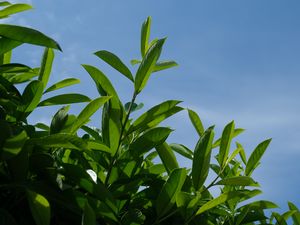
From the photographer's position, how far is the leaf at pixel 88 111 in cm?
153

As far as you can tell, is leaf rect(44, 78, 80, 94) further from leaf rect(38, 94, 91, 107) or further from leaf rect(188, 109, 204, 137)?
leaf rect(188, 109, 204, 137)

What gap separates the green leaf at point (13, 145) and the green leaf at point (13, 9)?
1.71 feet

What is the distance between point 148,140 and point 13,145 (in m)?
0.52

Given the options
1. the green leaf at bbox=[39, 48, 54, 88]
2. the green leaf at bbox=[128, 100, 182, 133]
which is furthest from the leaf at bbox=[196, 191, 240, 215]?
the green leaf at bbox=[39, 48, 54, 88]

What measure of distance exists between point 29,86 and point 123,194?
47cm

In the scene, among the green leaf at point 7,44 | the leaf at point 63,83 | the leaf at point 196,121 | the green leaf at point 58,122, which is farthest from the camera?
the leaf at point 196,121

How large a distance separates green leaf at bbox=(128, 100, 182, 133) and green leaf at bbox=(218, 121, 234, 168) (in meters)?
0.20

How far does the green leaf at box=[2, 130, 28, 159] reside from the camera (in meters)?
1.24

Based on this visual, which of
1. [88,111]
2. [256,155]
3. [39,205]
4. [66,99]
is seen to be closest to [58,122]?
[88,111]

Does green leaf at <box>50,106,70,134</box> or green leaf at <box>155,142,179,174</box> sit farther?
green leaf at <box>155,142,179,174</box>

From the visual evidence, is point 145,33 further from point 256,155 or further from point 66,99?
point 256,155

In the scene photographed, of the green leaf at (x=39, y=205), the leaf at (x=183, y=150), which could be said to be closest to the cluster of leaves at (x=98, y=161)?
the green leaf at (x=39, y=205)

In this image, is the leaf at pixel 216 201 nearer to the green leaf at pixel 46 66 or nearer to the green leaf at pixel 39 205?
the green leaf at pixel 39 205

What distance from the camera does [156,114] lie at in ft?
5.51
